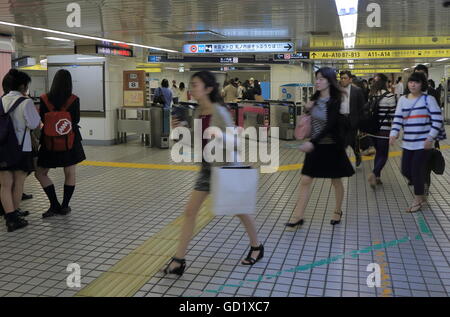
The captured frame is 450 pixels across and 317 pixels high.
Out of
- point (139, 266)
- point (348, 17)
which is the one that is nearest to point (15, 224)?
point (139, 266)

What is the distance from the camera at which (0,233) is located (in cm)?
488

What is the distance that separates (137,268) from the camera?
3.87m

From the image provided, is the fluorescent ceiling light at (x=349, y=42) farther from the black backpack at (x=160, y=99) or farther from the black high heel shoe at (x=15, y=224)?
the black high heel shoe at (x=15, y=224)

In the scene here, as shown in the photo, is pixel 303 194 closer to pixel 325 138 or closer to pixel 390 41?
pixel 325 138

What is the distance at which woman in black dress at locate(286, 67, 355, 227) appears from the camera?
15.4 ft

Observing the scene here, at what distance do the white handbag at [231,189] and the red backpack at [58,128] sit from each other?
2385 millimetres

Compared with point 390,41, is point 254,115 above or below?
below

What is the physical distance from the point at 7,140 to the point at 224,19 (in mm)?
5430

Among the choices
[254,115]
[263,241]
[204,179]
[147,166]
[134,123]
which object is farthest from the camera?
[254,115]

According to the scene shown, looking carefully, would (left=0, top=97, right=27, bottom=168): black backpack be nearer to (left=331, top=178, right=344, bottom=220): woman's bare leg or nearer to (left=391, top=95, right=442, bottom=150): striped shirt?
(left=331, top=178, right=344, bottom=220): woman's bare leg

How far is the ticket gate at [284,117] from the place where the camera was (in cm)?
1307

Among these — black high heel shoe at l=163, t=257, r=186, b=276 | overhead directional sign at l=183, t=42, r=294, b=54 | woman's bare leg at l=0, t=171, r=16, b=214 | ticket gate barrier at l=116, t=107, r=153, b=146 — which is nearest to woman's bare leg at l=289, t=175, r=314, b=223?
black high heel shoe at l=163, t=257, r=186, b=276

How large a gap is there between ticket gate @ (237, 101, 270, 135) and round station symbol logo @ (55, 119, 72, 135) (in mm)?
8372
